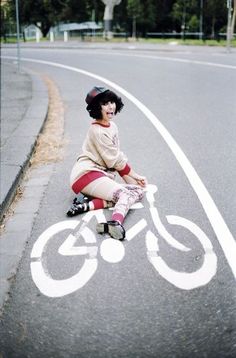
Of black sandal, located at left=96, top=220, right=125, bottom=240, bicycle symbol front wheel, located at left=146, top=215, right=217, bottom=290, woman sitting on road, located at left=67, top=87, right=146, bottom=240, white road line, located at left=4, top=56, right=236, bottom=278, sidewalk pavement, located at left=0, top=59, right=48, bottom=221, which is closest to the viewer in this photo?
bicycle symbol front wheel, located at left=146, top=215, right=217, bottom=290

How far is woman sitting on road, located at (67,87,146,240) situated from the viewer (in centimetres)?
463

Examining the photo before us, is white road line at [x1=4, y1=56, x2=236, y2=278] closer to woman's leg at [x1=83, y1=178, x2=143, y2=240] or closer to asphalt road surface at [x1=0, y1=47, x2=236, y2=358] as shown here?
asphalt road surface at [x1=0, y1=47, x2=236, y2=358]

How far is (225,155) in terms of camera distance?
21.0 ft

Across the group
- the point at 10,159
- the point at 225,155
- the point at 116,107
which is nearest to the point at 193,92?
the point at 225,155

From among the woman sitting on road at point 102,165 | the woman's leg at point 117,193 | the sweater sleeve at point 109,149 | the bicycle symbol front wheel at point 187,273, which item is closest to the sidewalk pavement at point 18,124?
the woman sitting on road at point 102,165

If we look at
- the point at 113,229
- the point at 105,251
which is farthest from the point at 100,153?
the point at 105,251

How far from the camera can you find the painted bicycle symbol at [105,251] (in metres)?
3.45

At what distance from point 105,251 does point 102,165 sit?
1.20 m

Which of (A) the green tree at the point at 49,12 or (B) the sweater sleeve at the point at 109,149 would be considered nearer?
(B) the sweater sleeve at the point at 109,149

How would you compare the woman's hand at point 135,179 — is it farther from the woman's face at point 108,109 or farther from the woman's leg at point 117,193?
the woman's face at point 108,109

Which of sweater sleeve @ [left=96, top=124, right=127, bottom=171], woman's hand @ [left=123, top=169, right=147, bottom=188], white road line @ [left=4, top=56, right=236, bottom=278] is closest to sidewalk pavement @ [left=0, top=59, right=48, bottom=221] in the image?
sweater sleeve @ [left=96, top=124, right=127, bottom=171]

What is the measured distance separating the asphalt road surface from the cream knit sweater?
42 cm

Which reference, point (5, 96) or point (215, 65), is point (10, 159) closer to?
point (5, 96)

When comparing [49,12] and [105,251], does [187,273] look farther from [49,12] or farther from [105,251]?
[49,12]
